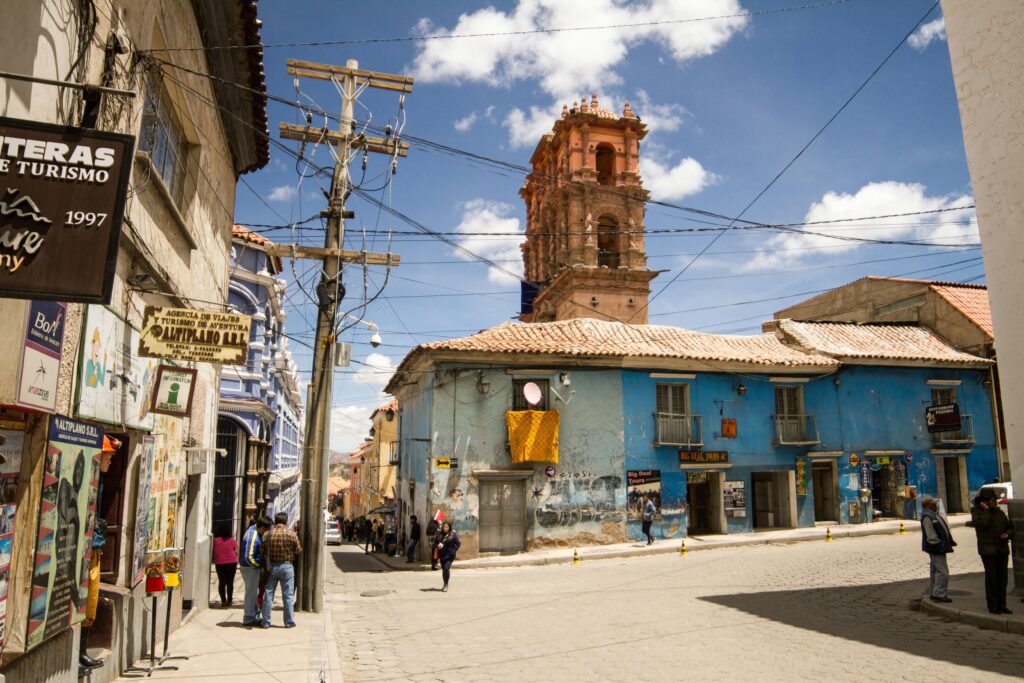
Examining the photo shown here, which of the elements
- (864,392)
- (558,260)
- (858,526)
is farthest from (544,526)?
(558,260)

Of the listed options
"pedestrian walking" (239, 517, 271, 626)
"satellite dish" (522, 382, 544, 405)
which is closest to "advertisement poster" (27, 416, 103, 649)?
"pedestrian walking" (239, 517, 271, 626)

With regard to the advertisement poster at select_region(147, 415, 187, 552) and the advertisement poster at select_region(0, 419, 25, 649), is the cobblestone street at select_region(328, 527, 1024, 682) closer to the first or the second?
the advertisement poster at select_region(147, 415, 187, 552)

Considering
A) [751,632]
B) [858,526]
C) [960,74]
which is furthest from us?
[858,526]

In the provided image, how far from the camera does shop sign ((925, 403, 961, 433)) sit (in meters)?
25.0

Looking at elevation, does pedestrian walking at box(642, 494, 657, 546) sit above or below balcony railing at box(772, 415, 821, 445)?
below

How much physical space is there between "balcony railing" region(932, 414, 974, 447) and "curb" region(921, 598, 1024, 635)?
1805 cm

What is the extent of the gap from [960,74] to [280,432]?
29334 mm

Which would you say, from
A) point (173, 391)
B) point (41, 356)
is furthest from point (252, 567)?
point (41, 356)

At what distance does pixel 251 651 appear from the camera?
8680 millimetres

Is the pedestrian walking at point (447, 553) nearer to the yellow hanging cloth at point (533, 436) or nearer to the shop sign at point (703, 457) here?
the yellow hanging cloth at point (533, 436)

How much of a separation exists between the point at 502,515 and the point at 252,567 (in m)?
10.8

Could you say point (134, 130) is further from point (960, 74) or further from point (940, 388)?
point (940, 388)

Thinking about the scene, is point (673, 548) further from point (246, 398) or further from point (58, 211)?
point (58, 211)

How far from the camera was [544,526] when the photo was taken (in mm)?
21172
